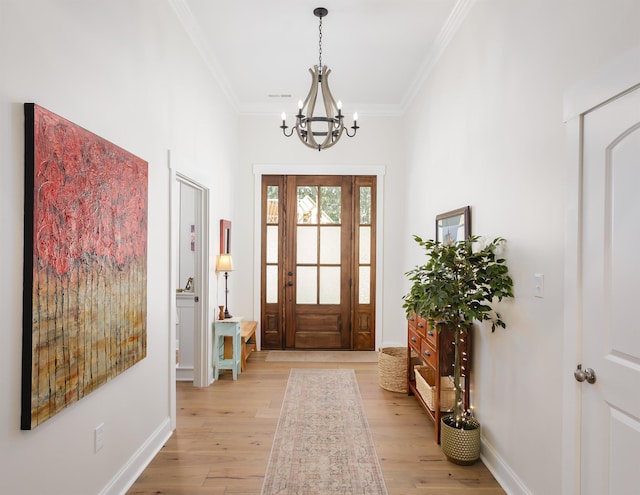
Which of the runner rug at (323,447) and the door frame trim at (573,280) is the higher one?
the door frame trim at (573,280)

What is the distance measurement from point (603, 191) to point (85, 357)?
89.5 inches

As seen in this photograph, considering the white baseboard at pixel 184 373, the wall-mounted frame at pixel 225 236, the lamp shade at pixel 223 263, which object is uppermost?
the wall-mounted frame at pixel 225 236

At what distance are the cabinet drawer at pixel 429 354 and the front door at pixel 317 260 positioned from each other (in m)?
2.34

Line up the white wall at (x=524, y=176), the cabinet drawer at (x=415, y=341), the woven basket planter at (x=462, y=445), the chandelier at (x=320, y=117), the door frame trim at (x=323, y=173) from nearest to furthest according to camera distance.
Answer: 1. the white wall at (x=524, y=176)
2. the woven basket planter at (x=462, y=445)
3. the chandelier at (x=320, y=117)
4. the cabinet drawer at (x=415, y=341)
5. the door frame trim at (x=323, y=173)

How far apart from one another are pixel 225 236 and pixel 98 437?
9.22ft

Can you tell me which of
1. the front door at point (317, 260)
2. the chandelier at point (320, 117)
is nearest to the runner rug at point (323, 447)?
the front door at point (317, 260)

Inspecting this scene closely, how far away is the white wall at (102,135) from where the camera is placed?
147 centimetres

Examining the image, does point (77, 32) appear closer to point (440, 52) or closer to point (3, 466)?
point (3, 466)

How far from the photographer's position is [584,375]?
168 centimetres

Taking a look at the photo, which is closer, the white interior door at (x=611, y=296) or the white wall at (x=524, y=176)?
the white interior door at (x=611, y=296)

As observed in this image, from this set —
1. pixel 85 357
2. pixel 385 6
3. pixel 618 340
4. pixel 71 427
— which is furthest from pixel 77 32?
pixel 618 340

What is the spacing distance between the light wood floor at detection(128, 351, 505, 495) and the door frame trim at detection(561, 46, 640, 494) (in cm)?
76

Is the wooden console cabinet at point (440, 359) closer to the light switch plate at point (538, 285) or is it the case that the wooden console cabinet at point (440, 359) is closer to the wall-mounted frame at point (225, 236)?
the light switch plate at point (538, 285)

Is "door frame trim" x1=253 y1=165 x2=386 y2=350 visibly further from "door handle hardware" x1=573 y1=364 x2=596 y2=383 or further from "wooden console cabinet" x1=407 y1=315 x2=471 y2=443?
"door handle hardware" x1=573 y1=364 x2=596 y2=383
